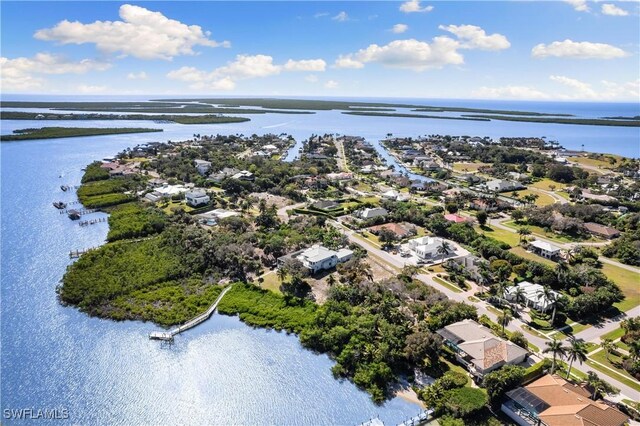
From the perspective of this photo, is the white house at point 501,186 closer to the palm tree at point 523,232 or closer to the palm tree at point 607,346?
the palm tree at point 523,232

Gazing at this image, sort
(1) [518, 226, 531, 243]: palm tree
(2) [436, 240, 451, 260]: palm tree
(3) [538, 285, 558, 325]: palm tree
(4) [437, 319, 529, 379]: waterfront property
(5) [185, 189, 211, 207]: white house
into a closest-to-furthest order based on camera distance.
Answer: (4) [437, 319, 529, 379]: waterfront property → (3) [538, 285, 558, 325]: palm tree → (2) [436, 240, 451, 260]: palm tree → (1) [518, 226, 531, 243]: palm tree → (5) [185, 189, 211, 207]: white house

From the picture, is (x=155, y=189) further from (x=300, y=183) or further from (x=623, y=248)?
(x=623, y=248)

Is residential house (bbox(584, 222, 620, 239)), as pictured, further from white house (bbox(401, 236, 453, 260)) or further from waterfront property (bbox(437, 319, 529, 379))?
waterfront property (bbox(437, 319, 529, 379))

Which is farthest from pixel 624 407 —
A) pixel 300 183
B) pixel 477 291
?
pixel 300 183

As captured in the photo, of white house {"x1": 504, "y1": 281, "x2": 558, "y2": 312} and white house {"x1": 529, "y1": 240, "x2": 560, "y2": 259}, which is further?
white house {"x1": 529, "y1": 240, "x2": 560, "y2": 259}

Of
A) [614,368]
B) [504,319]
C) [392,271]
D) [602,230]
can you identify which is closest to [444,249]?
[392,271]

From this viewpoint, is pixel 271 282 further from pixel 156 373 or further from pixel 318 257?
pixel 156 373

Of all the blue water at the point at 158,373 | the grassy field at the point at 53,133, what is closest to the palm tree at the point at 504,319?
the blue water at the point at 158,373

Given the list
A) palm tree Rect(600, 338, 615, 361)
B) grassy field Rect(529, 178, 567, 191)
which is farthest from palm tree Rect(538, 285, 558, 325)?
grassy field Rect(529, 178, 567, 191)

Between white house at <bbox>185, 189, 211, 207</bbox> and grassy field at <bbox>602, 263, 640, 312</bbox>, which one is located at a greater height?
white house at <bbox>185, 189, 211, 207</bbox>
